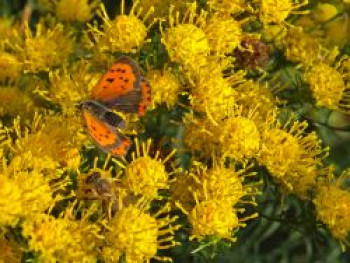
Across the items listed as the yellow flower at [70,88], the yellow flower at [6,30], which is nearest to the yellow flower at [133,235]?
the yellow flower at [70,88]

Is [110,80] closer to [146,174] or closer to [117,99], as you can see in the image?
[117,99]

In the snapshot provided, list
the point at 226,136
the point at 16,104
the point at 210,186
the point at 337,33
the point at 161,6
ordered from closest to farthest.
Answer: the point at 210,186 < the point at 226,136 < the point at 161,6 < the point at 16,104 < the point at 337,33

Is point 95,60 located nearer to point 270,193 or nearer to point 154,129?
point 154,129

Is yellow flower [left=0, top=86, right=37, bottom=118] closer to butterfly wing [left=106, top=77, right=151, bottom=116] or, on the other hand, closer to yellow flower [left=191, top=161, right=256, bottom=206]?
butterfly wing [left=106, top=77, right=151, bottom=116]

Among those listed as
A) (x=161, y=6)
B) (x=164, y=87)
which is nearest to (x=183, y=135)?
(x=164, y=87)

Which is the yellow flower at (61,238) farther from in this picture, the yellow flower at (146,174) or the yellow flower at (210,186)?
the yellow flower at (210,186)

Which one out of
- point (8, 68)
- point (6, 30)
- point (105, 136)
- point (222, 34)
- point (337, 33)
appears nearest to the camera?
point (105, 136)

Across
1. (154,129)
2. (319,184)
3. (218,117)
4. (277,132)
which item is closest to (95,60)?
(154,129)
